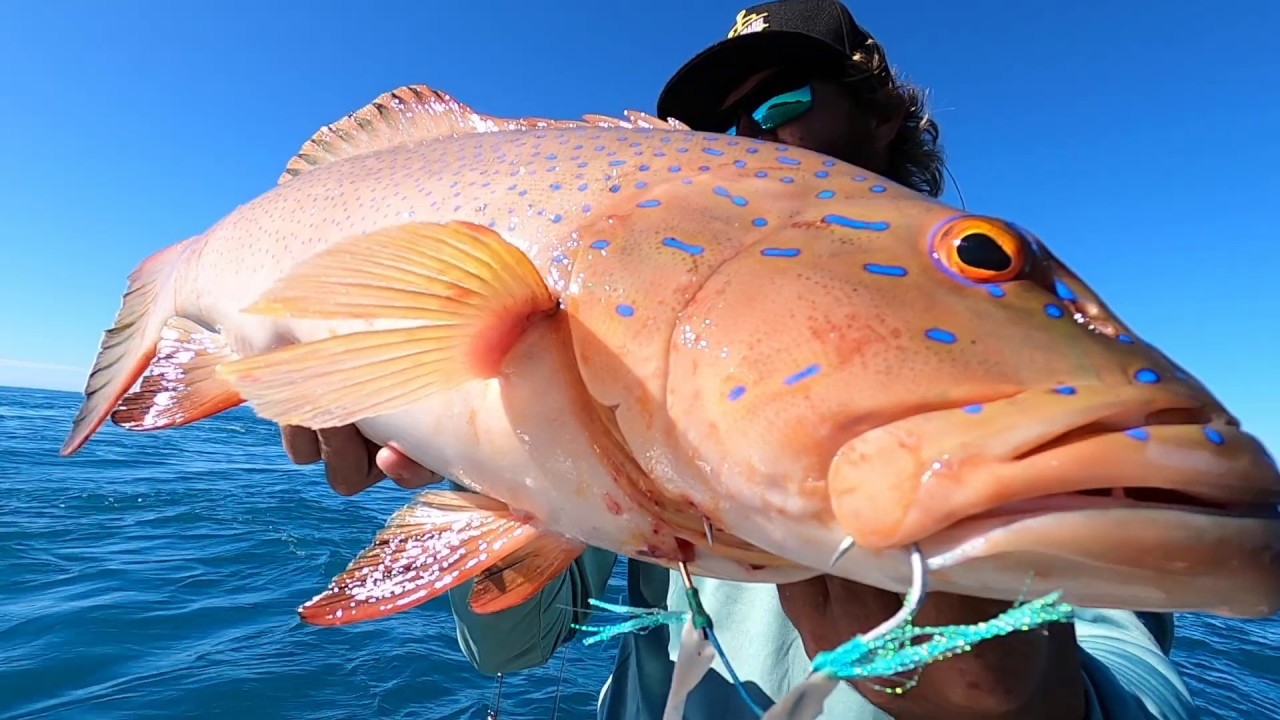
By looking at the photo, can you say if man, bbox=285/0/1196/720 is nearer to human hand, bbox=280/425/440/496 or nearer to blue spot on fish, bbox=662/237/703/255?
human hand, bbox=280/425/440/496

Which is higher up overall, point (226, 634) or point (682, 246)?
point (682, 246)

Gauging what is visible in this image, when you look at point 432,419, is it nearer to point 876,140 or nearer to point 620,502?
point 620,502

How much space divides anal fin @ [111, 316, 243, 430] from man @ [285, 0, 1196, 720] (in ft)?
0.97

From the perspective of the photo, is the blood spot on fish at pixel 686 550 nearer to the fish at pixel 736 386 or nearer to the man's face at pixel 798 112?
the fish at pixel 736 386

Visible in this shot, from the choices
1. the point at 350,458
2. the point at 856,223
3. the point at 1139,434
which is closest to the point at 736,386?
the point at 856,223

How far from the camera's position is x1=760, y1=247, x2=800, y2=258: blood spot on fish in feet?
3.94

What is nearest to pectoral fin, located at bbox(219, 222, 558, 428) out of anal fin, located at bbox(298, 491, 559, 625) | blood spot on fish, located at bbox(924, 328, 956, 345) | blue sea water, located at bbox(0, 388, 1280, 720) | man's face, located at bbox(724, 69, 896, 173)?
anal fin, located at bbox(298, 491, 559, 625)

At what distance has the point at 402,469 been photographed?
211 cm

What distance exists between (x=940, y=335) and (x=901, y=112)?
2.82m

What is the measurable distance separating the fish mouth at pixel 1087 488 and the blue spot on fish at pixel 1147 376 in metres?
0.02

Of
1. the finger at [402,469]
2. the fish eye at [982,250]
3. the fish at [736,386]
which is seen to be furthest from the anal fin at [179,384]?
the fish eye at [982,250]

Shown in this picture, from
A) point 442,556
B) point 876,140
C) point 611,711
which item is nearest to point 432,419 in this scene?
point 442,556

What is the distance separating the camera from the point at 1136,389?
878 millimetres

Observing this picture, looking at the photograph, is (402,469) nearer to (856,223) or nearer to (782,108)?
(856,223)
